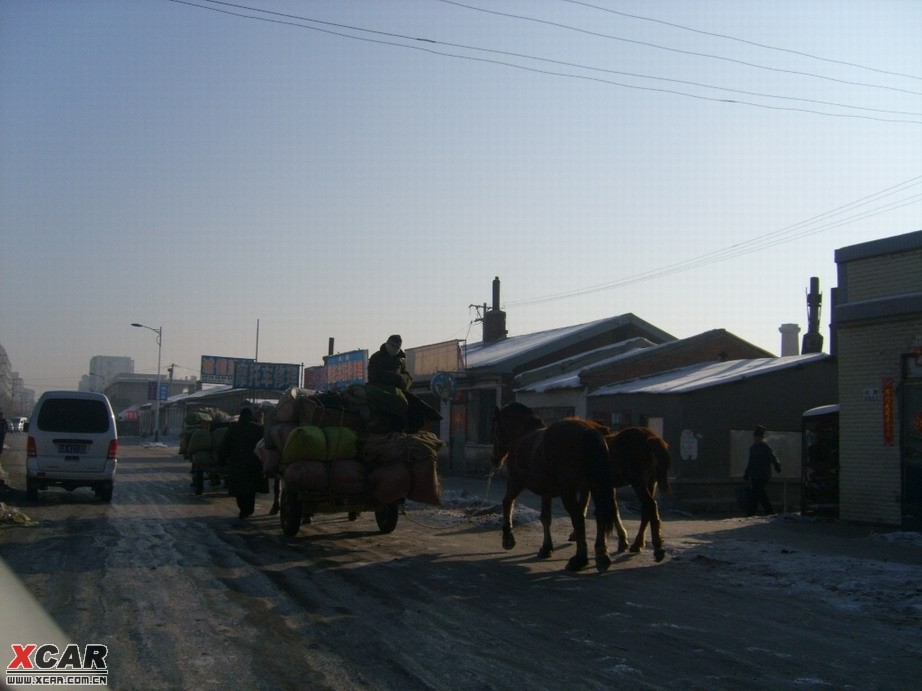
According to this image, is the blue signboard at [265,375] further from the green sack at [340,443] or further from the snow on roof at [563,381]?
the green sack at [340,443]

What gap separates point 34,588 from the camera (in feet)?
26.2

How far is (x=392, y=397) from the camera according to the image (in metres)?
12.6

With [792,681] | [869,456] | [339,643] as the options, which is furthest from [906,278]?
[339,643]

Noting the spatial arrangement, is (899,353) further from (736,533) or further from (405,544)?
(405,544)

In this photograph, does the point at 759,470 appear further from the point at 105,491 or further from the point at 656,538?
the point at 105,491

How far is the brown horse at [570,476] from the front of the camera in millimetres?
10039

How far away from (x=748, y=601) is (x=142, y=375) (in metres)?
177

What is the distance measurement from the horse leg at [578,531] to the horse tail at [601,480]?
206 millimetres

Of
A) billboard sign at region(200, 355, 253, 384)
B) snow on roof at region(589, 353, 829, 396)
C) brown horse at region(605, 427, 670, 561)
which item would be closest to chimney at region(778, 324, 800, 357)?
snow on roof at region(589, 353, 829, 396)

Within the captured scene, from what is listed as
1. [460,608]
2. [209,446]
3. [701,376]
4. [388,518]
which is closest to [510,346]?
[701,376]

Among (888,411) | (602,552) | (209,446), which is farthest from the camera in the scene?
(209,446)

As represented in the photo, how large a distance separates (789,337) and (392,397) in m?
26.8

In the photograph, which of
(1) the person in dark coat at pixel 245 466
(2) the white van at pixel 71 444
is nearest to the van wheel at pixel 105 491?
(2) the white van at pixel 71 444

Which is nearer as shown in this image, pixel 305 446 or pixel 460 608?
pixel 460 608
